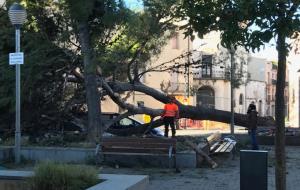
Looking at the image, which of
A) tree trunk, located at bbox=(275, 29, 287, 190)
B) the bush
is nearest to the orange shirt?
the bush

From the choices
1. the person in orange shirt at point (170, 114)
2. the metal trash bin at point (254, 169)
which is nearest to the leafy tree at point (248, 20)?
the metal trash bin at point (254, 169)

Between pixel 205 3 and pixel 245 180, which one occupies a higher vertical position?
pixel 205 3

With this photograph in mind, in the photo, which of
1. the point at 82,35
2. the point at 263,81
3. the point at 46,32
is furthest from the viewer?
the point at 263,81

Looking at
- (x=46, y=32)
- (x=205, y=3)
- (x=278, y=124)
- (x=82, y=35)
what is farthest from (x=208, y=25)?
(x=46, y=32)

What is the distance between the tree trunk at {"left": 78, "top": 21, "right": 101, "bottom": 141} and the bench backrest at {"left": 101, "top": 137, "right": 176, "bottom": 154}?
275 cm

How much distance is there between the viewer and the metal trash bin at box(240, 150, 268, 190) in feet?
25.8

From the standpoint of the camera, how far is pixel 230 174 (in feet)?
45.5

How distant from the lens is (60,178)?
24.8 feet

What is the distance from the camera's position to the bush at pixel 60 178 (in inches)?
Result: 297

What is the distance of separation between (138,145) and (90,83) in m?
4.04

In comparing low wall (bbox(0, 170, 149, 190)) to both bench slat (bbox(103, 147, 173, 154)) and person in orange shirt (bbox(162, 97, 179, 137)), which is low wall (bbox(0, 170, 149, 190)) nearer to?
bench slat (bbox(103, 147, 173, 154))

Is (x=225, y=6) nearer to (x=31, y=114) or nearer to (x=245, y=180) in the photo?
(x=245, y=180)

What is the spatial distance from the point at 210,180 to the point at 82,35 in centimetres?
703

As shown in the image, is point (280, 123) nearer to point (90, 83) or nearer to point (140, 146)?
point (140, 146)
